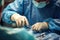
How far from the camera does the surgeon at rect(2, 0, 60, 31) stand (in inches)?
40.2

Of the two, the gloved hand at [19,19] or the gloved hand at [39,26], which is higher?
the gloved hand at [19,19]

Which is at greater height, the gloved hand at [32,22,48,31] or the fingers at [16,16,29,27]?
the fingers at [16,16,29,27]

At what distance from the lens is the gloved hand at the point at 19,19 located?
1.04 metres

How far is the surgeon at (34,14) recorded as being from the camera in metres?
1.02

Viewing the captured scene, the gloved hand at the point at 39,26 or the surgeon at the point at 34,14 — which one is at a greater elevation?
the surgeon at the point at 34,14

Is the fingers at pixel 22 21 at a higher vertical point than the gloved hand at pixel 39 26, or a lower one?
higher

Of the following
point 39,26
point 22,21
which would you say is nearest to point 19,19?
point 22,21

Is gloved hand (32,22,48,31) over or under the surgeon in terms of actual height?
under

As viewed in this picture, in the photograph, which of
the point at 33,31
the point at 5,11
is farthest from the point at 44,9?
the point at 5,11

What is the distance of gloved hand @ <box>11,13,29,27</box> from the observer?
3.42ft

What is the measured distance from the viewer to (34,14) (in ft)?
3.43

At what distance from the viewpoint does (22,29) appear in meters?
1.03

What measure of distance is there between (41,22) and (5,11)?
255 millimetres

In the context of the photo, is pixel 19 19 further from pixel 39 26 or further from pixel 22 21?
pixel 39 26
